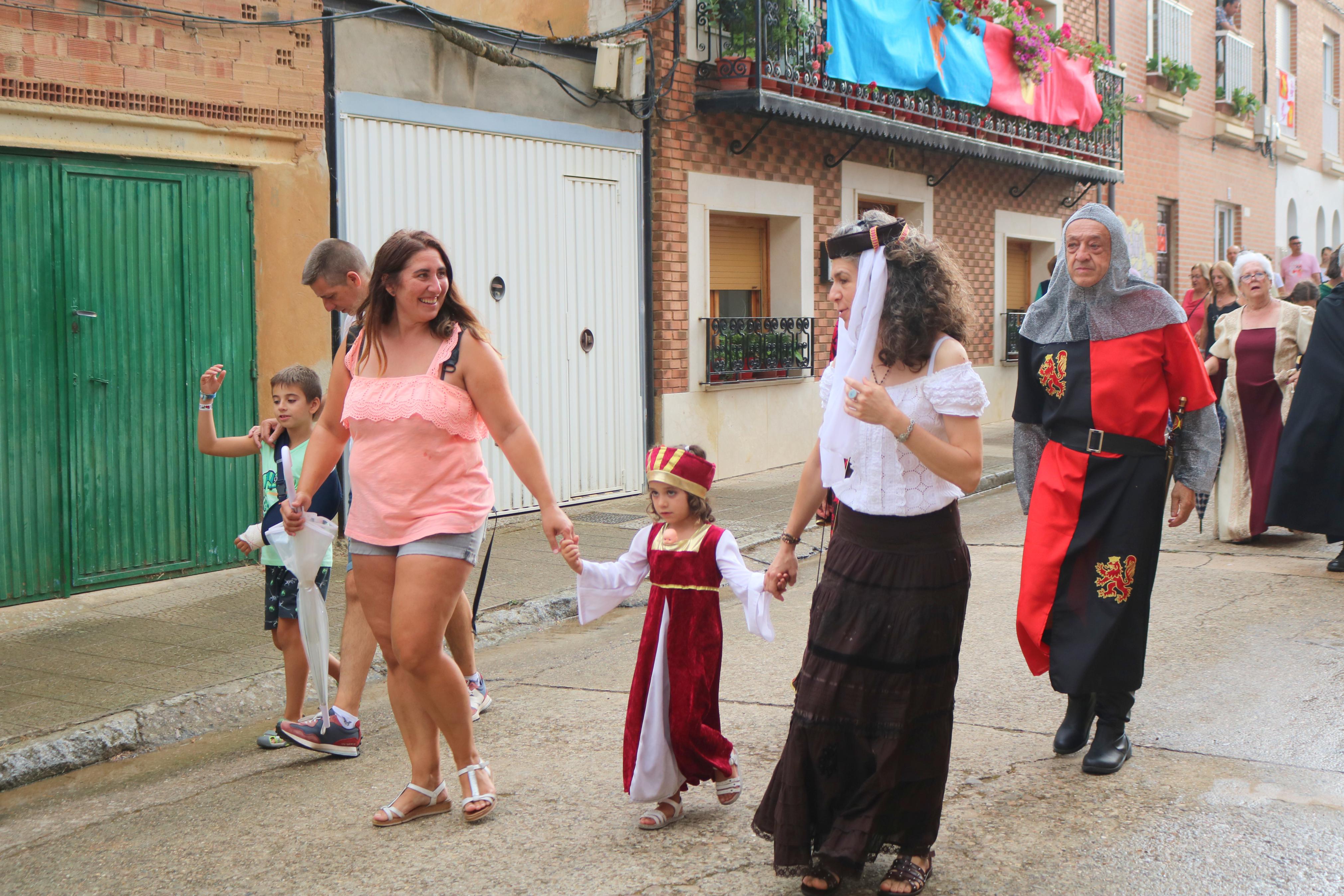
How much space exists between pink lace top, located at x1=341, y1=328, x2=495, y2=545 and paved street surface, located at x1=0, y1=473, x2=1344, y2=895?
3.10ft

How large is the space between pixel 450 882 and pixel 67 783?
2054mm

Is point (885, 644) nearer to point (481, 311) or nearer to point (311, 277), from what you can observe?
point (311, 277)

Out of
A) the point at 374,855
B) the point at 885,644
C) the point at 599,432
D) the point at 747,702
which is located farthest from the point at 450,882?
the point at 599,432

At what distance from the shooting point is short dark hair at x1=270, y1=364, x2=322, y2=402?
4.98 meters

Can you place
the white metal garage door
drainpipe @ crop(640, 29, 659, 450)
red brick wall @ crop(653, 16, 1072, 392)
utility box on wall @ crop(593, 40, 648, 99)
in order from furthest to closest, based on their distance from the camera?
1. red brick wall @ crop(653, 16, 1072, 392)
2. drainpipe @ crop(640, 29, 659, 450)
3. utility box on wall @ crop(593, 40, 648, 99)
4. the white metal garage door

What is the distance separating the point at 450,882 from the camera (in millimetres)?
3643

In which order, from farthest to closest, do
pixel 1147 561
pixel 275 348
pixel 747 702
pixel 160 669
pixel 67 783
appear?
pixel 275 348
pixel 160 669
pixel 747 702
pixel 67 783
pixel 1147 561

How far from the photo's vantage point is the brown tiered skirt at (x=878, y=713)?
3.42 metres

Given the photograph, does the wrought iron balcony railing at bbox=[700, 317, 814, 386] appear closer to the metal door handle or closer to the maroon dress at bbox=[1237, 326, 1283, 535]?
the maroon dress at bbox=[1237, 326, 1283, 535]

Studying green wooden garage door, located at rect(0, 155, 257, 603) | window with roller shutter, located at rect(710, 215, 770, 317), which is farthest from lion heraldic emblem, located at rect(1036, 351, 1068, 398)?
window with roller shutter, located at rect(710, 215, 770, 317)

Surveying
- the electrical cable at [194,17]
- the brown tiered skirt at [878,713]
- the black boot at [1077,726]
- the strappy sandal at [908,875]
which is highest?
the electrical cable at [194,17]

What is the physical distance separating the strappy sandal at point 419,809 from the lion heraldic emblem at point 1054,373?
2.43 m

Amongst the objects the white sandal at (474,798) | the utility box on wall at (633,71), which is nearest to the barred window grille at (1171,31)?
the utility box on wall at (633,71)

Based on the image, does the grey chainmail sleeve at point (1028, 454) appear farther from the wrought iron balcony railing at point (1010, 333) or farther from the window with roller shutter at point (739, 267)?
the wrought iron balcony railing at point (1010, 333)
